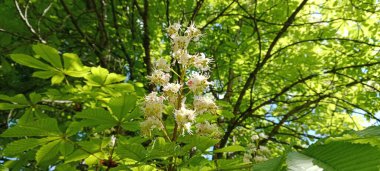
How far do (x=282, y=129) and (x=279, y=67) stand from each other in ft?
2.99

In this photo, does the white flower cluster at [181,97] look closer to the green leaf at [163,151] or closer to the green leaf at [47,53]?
the green leaf at [163,151]

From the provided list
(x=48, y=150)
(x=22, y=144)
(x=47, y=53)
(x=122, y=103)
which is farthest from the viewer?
(x=47, y=53)

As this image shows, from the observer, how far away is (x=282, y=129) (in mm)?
5480

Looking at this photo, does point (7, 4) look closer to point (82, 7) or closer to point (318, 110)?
point (82, 7)

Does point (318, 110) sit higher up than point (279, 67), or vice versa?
point (279, 67)

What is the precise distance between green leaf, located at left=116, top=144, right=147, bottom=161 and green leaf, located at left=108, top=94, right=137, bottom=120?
0.19 m

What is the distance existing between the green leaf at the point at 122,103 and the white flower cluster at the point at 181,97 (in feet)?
0.23

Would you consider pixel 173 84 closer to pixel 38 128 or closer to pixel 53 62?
pixel 38 128

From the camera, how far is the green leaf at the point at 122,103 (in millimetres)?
1450

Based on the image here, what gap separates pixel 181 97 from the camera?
1518 millimetres

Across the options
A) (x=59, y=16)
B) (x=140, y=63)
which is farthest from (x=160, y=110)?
(x=59, y=16)

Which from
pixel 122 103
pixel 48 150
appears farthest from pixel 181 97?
pixel 48 150

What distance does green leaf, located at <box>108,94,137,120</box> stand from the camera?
145 centimetres

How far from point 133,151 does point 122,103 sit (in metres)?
0.22
